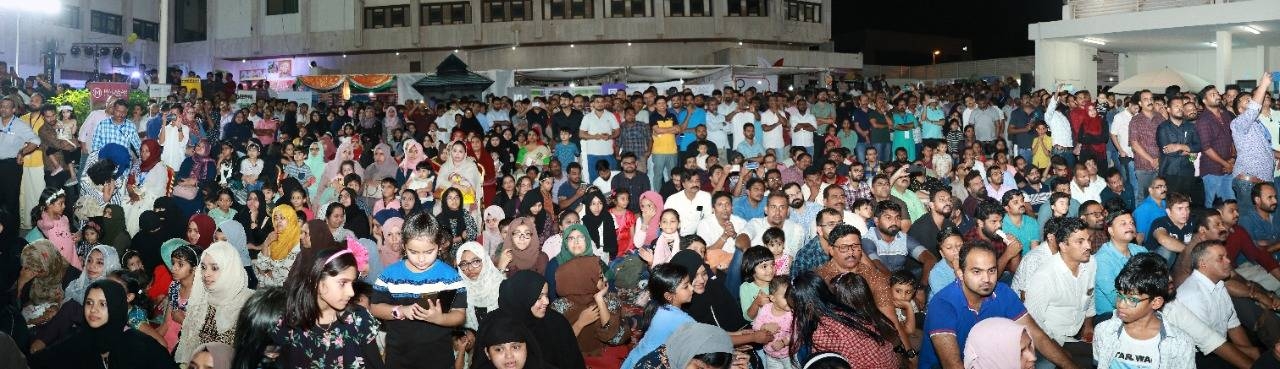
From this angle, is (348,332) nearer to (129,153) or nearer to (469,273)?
(469,273)

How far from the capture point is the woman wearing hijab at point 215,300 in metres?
7.24

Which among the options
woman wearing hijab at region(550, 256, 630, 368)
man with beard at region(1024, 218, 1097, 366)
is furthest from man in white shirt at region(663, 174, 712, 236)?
man with beard at region(1024, 218, 1097, 366)

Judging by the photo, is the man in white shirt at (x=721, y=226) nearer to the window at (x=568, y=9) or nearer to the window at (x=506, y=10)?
the window at (x=568, y=9)

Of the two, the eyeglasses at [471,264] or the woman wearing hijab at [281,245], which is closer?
the eyeglasses at [471,264]

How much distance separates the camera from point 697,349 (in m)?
5.00

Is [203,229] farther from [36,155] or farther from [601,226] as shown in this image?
[36,155]

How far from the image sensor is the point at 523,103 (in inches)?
778

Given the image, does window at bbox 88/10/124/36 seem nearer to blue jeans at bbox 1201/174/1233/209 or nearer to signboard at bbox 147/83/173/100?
signboard at bbox 147/83/173/100

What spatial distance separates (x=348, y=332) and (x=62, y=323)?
3468 mm

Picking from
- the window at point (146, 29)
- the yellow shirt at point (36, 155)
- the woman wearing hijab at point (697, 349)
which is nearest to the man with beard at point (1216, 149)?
the woman wearing hijab at point (697, 349)

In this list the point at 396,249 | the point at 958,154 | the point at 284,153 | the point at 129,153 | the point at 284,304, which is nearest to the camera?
the point at 284,304

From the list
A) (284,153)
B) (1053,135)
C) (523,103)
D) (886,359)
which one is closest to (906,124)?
(1053,135)

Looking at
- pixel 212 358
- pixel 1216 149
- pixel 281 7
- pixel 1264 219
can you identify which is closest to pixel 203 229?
pixel 212 358

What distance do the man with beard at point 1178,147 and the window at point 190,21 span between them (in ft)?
154
